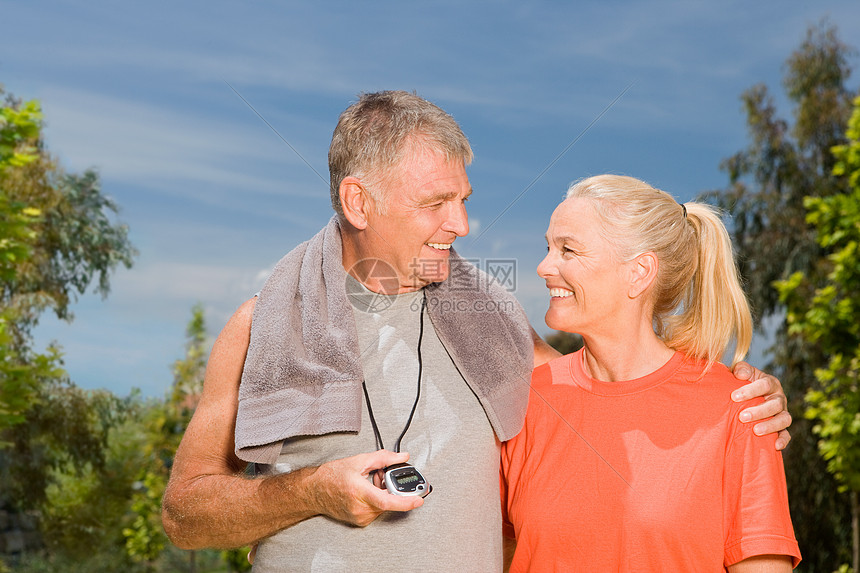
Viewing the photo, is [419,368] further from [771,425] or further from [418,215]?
[771,425]

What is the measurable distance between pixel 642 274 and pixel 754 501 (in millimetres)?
705

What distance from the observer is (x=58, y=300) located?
396 inches

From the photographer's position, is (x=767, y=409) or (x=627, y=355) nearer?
(x=767, y=409)

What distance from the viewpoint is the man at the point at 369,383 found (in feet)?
6.46

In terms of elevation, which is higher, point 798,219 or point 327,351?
point 798,219

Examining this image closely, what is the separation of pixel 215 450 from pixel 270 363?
1.11ft

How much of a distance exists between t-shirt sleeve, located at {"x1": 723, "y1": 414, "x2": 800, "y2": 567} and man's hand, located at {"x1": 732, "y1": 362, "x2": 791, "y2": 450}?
25mm

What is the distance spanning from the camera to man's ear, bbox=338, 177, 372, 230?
2.28 meters

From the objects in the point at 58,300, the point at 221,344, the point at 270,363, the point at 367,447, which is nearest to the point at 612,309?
the point at 367,447

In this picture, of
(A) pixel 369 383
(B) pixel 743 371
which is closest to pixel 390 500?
(A) pixel 369 383

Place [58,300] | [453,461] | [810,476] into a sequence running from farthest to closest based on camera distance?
[58,300] → [810,476] → [453,461]

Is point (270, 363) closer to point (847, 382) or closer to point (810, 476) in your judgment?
point (847, 382)

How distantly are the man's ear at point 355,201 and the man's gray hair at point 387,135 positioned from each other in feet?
0.08

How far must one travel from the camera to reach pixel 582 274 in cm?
219
